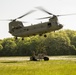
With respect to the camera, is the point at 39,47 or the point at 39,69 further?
the point at 39,47

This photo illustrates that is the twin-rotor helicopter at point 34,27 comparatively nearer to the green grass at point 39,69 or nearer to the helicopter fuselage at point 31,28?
the helicopter fuselage at point 31,28

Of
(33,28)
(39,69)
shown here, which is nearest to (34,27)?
(33,28)

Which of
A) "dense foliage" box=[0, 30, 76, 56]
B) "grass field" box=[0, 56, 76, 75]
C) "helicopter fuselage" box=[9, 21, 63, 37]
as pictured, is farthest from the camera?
"dense foliage" box=[0, 30, 76, 56]

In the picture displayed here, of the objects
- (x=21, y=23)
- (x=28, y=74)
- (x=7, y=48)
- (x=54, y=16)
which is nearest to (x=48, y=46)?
(x=7, y=48)

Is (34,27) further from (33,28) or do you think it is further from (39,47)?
(39,47)

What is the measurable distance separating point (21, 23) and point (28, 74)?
56.4m

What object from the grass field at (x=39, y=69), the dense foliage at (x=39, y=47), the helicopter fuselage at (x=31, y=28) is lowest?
the dense foliage at (x=39, y=47)

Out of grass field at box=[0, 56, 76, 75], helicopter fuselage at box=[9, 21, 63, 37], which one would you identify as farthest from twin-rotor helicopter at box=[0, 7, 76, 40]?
grass field at box=[0, 56, 76, 75]

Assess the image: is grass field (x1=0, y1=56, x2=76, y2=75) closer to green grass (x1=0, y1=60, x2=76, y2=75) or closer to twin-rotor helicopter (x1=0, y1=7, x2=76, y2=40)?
green grass (x1=0, y1=60, x2=76, y2=75)

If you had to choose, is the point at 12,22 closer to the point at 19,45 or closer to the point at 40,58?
the point at 40,58

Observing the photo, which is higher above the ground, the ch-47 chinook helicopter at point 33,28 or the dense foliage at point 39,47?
the ch-47 chinook helicopter at point 33,28

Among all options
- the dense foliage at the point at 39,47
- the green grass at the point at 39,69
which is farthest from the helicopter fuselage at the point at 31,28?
the dense foliage at the point at 39,47

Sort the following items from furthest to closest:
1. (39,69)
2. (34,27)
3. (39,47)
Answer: (39,47) < (34,27) < (39,69)

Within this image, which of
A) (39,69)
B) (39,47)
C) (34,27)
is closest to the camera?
(39,69)
